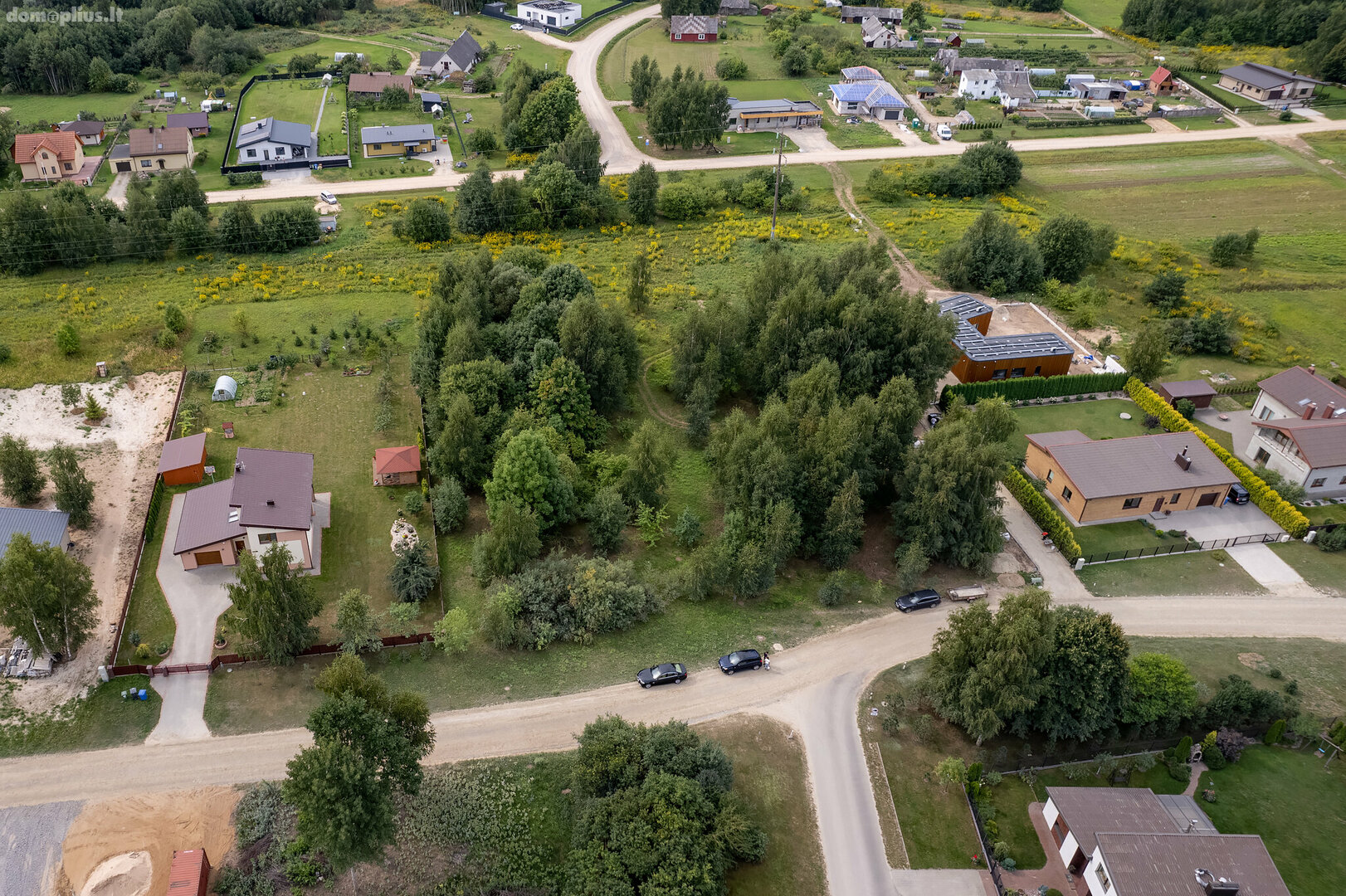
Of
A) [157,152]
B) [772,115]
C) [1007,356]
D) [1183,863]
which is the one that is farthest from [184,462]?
[772,115]

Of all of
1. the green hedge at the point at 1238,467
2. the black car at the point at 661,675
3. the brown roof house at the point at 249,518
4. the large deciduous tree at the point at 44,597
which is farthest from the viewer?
the green hedge at the point at 1238,467

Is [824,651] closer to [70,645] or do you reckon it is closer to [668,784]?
[668,784]

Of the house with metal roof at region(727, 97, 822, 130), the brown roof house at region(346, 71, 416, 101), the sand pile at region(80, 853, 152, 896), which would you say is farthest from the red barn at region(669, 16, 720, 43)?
the sand pile at region(80, 853, 152, 896)

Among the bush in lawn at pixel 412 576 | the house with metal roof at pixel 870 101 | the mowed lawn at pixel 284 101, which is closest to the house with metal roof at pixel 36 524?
the bush in lawn at pixel 412 576

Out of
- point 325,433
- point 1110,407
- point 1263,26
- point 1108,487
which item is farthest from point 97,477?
point 1263,26

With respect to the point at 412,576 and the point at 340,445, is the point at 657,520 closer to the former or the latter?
the point at 412,576

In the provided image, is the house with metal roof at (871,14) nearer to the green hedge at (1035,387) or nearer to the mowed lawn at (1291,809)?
the green hedge at (1035,387)
